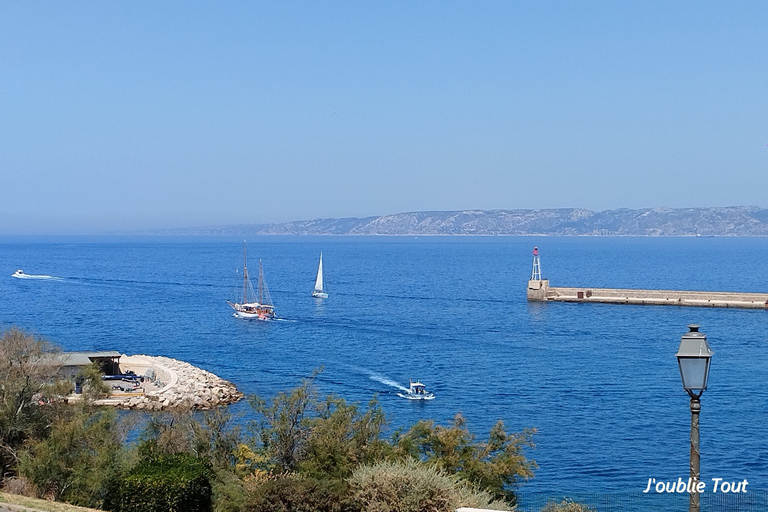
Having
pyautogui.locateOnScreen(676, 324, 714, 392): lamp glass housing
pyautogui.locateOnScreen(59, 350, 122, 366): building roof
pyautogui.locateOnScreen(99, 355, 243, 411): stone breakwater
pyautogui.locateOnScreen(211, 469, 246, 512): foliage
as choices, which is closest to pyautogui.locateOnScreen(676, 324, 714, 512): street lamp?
pyautogui.locateOnScreen(676, 324, 714, 392): lamp glass housing

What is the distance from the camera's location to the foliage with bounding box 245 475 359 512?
12516 millimetres

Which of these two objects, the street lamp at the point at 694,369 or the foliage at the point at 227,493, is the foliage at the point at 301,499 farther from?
the street lamp at the point at 694,369

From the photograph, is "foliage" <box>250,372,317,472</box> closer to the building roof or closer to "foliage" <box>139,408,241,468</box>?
"foliage" <box>139,408,241,468</box>

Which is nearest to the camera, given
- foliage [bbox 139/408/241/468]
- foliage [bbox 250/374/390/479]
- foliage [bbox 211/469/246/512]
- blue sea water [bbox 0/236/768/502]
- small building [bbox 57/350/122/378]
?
foliage [bbox 211/469/246/512]

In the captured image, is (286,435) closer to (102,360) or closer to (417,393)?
(417,393)

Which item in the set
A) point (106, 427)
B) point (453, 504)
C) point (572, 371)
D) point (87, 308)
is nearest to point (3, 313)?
point (87, 308)

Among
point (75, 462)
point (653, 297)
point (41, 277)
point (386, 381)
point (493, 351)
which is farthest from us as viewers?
point (41, 277)

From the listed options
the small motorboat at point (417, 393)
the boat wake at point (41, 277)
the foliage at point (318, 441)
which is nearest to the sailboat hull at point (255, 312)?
the small motorboat at point (417, 393)

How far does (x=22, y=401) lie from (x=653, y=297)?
78080 mm

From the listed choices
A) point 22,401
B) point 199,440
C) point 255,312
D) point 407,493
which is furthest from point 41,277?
point 407,493

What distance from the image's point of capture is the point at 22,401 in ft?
66.1

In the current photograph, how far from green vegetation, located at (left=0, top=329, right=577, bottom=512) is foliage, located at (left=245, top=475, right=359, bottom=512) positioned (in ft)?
0.06

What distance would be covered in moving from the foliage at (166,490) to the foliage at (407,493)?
2.77 m

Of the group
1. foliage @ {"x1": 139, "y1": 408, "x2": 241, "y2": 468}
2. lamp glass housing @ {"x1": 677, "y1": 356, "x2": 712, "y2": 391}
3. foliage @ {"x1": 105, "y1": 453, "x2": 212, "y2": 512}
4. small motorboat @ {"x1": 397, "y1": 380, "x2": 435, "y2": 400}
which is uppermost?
lamp glass housing @ {"x1": 677, "y1": 356, "x2": 712, "y2": 391}
